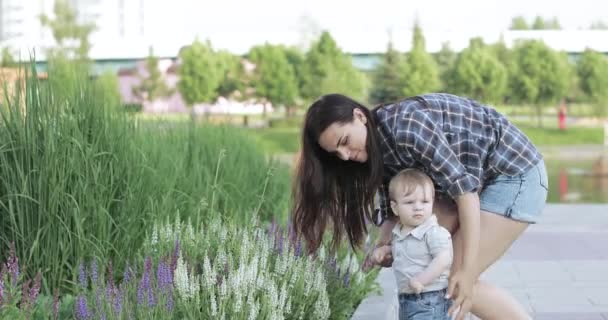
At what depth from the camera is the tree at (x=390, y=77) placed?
5488cm

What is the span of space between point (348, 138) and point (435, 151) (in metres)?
0.31

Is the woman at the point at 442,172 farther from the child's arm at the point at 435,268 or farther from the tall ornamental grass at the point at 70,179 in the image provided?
the tall ornamental grass at the point at 70,179

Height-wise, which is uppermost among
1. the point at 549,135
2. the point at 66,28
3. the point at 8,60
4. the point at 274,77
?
the point at 66,28

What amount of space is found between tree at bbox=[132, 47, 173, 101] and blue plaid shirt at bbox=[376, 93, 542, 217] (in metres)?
52.2

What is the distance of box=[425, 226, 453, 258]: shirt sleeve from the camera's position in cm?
338

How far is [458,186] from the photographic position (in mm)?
3301

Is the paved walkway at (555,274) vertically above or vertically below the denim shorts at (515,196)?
below

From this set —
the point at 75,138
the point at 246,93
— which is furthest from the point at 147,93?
the point at 75,138

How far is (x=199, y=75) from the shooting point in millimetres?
55625

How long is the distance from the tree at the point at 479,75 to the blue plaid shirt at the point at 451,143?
168 feet

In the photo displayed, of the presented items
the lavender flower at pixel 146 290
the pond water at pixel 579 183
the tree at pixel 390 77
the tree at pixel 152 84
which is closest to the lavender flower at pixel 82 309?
the lavender flower at pixel 146 290

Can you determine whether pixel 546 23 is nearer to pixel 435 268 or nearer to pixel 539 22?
pixel 539 22

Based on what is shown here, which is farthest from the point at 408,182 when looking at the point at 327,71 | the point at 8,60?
the point at 327,71

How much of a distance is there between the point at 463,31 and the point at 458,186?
6377cm
